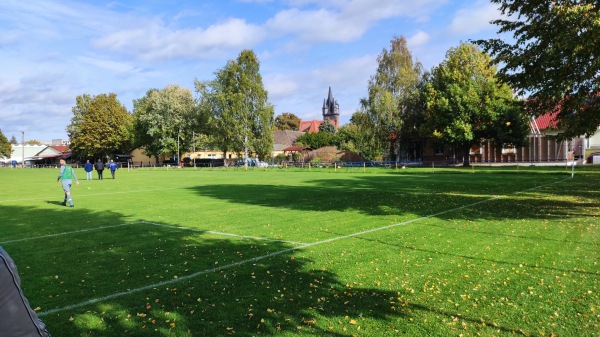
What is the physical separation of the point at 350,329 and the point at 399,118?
55.8m

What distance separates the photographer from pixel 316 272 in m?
7.36

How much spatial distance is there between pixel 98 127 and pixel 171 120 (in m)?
25.1

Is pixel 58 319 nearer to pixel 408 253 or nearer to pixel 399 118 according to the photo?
pixel 408 253

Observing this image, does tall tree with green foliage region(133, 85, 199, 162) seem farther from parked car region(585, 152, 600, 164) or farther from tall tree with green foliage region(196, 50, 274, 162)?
parked car region(585, 152, 600, 164)

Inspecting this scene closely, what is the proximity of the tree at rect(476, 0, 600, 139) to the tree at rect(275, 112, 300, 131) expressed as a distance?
114592 mm

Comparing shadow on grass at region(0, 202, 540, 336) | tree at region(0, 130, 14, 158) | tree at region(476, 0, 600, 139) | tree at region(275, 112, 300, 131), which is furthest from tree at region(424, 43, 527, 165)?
tree at region(0, 130, 14, 158)

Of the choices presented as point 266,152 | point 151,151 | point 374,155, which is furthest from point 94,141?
point 374,155

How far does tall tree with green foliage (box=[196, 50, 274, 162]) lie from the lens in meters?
69.1

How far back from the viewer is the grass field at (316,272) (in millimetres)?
5223

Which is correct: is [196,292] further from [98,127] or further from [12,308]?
[98,127]

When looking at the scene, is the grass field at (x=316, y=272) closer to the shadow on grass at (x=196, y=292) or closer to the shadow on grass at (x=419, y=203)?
the shadow on grass at (x=196, y=292)

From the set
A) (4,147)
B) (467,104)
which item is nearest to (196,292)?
(467,104)

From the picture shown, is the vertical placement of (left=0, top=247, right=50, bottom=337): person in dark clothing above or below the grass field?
above

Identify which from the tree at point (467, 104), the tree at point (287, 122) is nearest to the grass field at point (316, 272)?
the tree at point (467, 104)
